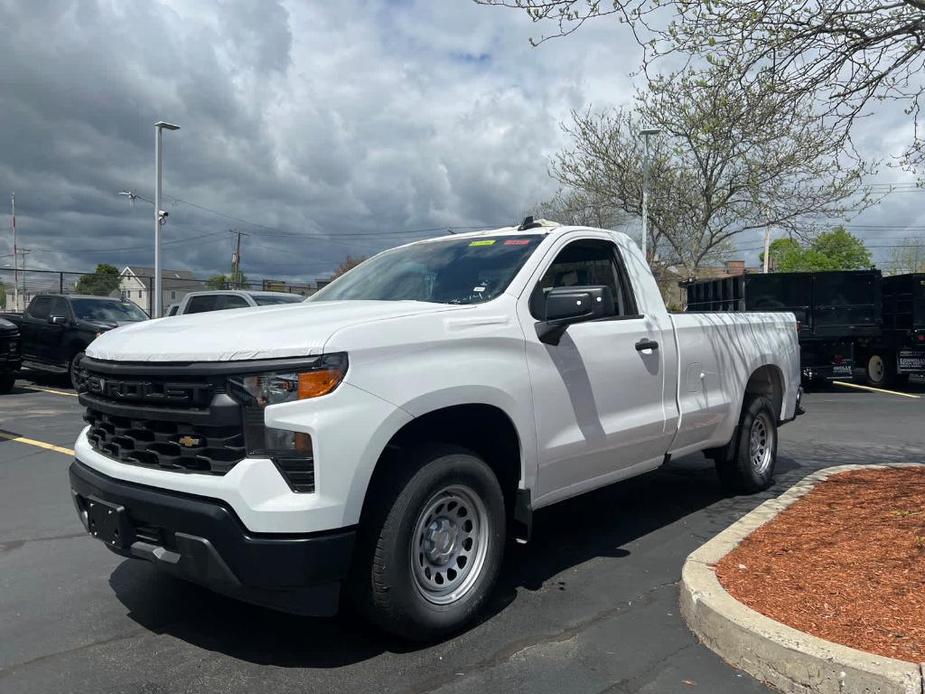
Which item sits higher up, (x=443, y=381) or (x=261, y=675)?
(x=443, y=381)

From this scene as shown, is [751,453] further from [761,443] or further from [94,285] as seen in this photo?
[94,285]

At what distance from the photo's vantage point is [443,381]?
343cm

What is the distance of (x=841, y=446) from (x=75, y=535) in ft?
26.9

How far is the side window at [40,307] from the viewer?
15305 mm

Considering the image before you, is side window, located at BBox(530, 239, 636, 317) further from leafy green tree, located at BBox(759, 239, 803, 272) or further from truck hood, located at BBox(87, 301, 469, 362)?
leafy green tree, located at BBox(759, 239, 803, 272)

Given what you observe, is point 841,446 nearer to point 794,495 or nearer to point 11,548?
point 794,495

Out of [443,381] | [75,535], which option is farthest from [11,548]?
[443,381]

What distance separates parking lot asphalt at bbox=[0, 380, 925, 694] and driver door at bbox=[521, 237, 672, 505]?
1.99 feet

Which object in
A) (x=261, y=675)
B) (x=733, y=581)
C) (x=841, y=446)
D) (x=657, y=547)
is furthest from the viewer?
(x=841, y=446)

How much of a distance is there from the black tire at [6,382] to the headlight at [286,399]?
43.9 feet

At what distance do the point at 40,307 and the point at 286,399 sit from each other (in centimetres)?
1490

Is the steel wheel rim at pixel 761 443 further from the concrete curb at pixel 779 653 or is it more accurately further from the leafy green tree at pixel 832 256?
the leafy green tree at pixel 832 256

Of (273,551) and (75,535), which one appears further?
(75,535)

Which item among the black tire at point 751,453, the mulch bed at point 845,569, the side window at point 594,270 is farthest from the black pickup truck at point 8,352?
the mulch bed at point 845,569
